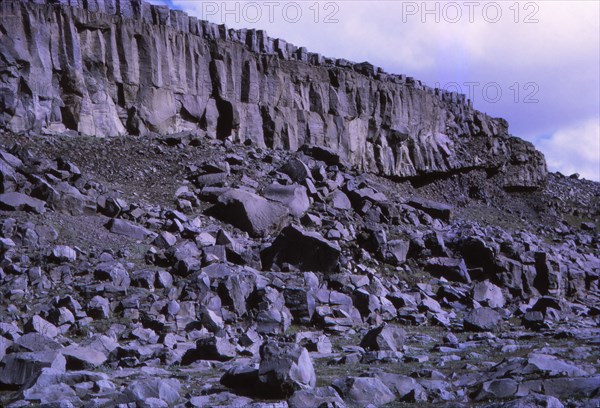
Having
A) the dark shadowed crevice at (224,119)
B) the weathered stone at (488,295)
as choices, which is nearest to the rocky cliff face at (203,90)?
the dark shadowed crevice at (224,119)

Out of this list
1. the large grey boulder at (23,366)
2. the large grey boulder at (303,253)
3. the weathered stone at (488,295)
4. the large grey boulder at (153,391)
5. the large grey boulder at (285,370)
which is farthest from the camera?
the weathered stone at (488,295)

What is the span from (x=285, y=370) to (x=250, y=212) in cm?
1193

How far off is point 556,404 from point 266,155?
22303mm

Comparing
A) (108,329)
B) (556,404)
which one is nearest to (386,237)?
(108,329)

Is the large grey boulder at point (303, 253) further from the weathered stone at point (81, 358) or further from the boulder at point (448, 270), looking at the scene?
the weathered stone at point (81, 358)

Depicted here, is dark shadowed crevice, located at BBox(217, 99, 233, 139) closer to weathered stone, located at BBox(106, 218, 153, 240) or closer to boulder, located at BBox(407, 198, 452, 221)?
boulder, located at BBox(407, 198, 452, 221)

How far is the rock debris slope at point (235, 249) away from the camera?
8.23 meters

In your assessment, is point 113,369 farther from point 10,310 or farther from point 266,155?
point 266,155

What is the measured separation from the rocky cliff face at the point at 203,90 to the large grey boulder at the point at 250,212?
8505 millimetres

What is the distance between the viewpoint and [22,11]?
24.0 metres

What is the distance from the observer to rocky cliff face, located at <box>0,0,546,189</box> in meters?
24.0

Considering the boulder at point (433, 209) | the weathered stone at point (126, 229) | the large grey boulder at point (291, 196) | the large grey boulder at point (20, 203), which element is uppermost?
the boulder at point (433, 209)

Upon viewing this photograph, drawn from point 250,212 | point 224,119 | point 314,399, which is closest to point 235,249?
point 250,212

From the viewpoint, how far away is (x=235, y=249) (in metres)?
16.2
